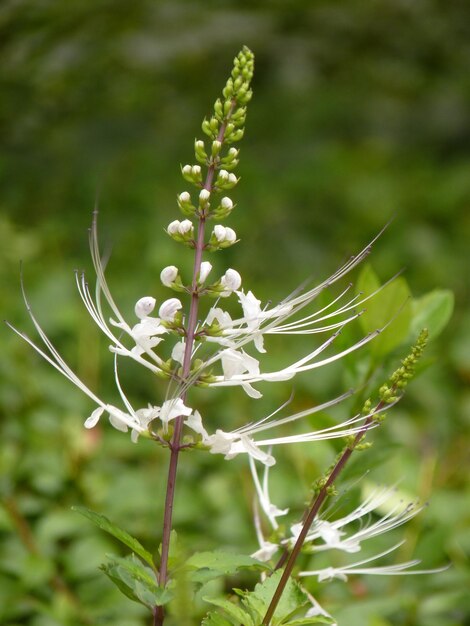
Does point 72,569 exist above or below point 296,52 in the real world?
below

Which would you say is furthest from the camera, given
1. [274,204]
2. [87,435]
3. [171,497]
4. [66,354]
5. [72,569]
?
[274,204]

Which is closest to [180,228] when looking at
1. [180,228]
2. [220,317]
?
[180,228]

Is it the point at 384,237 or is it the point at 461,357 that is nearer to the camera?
the point at 461,357

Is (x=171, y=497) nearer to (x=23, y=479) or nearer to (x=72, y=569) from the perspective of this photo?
(x=72, y=569)

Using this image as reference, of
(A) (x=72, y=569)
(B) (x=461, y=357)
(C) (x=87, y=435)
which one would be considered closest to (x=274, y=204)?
(B) (x=461, y=357)

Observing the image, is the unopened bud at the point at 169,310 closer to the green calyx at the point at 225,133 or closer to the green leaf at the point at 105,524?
the green calyx at the point at 225,133

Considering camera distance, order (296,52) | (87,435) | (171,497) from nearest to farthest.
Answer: (171,497) → (87,435) → (296,52)

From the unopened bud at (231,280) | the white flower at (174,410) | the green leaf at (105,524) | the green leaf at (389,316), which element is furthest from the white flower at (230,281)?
the green leaf at (389,316)
